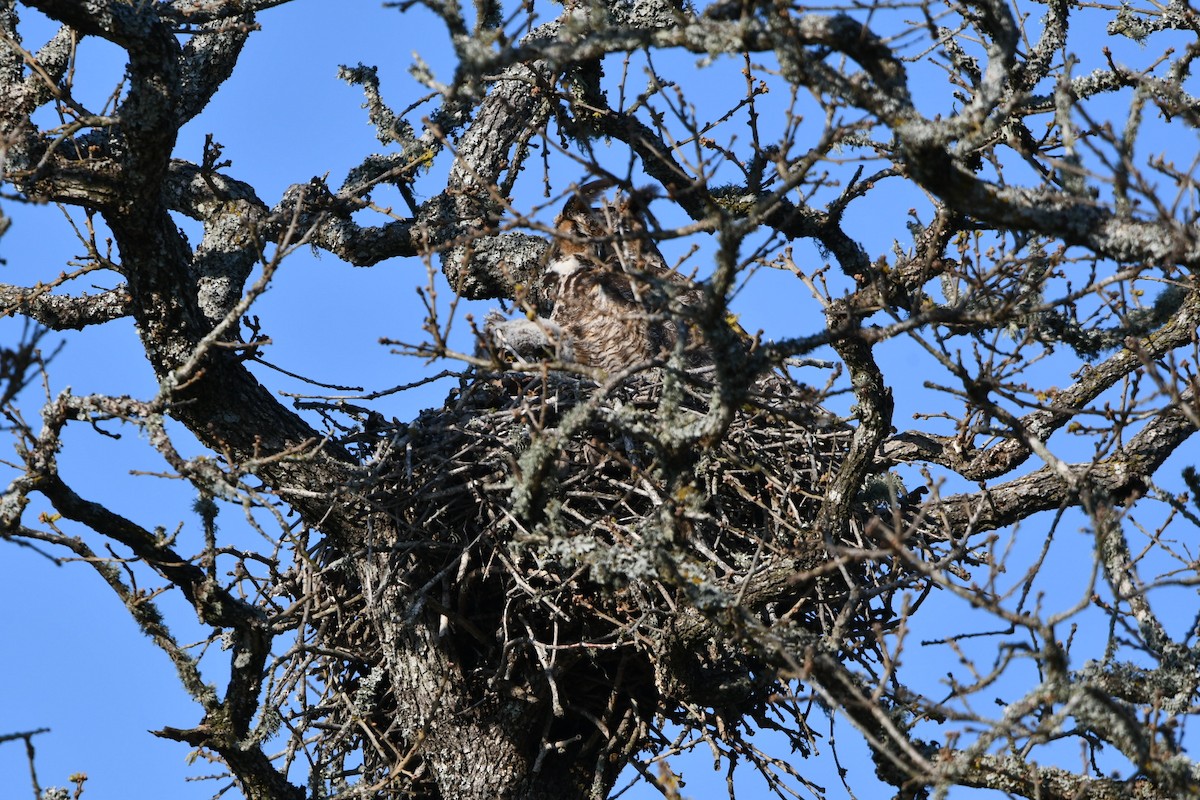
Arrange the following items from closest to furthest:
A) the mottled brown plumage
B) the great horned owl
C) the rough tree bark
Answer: the rough tree bark, the great horned owl, the mottled brown plumage

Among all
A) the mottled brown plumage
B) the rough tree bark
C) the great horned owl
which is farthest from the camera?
the mottled brown plumage

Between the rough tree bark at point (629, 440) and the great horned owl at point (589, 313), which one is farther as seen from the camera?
the great horned owl at point (589, 313)

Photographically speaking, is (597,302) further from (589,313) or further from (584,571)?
(584,571)

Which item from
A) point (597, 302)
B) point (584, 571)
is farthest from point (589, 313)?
point (584, 571)

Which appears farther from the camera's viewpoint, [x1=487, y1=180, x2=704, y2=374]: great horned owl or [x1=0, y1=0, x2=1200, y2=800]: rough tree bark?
[x1=487, y1=180, x2=704, y2=374]: great horned owl

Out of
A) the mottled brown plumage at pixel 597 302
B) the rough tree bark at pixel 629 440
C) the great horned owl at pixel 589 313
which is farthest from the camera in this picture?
the mottled brown plumage at pixel 597 302

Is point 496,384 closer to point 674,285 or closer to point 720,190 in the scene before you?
point 720,190

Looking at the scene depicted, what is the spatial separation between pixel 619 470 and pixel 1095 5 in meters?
2.58

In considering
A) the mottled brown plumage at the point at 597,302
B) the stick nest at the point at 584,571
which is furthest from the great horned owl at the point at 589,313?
the stick nest at the point at 584,571

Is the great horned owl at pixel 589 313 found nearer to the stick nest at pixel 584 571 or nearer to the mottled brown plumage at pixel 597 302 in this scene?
the mottled brown plumage at pixel 597 302

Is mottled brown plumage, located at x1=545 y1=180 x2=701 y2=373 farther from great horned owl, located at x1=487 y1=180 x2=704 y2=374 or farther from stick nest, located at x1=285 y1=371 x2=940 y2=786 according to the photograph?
stick nest, located at x1=285 y1=371 x2=940 y2=786

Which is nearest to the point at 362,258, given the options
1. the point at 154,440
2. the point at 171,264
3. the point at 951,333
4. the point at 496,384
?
the point at 496,384

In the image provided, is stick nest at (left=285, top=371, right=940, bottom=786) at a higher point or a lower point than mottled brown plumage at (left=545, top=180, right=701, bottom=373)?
lower

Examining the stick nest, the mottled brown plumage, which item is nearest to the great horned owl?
the mottled brown plumage
